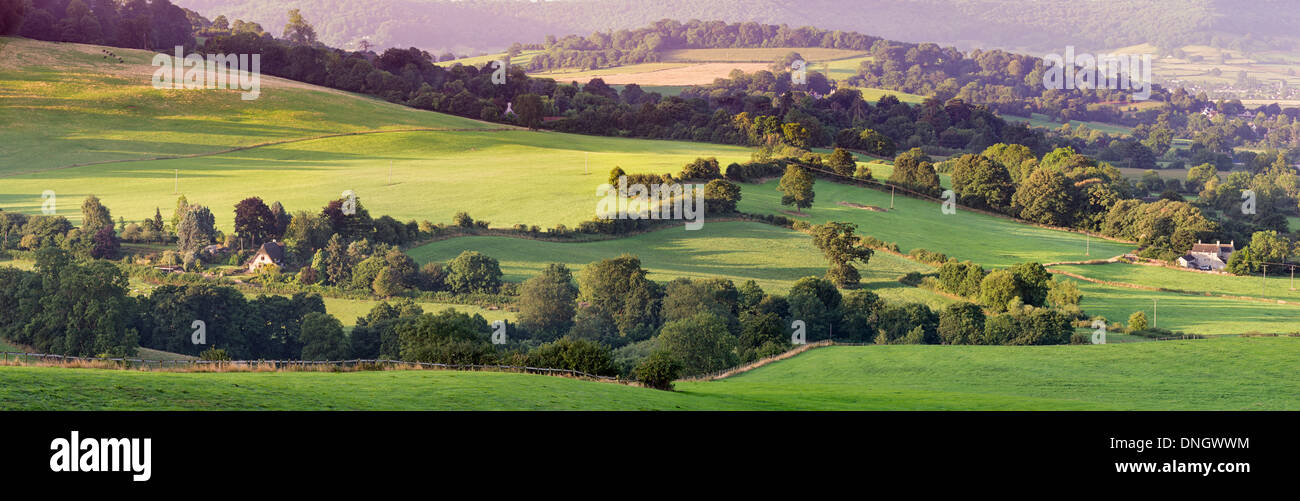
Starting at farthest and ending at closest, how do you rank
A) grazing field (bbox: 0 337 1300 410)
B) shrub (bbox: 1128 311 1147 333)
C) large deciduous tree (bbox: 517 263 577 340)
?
shrub (bbox: 1128 311 1147 333) → large deciduous tree (bbox: 517 263 577 340) → grazing field (bbox: 0 337 1300 410)

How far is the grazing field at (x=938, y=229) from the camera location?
76.9m

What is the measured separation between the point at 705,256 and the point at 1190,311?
31217 mm

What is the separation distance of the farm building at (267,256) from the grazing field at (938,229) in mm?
37181

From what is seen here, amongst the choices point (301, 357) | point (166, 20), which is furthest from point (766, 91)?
point (301, 357)

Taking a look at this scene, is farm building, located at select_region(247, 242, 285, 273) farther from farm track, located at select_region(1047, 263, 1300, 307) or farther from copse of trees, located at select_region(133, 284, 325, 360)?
farm track, located at select_region(1047, 263, 1300, 307)

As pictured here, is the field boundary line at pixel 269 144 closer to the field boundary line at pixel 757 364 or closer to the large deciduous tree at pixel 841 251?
the large deciduous tree at pixel 841 251

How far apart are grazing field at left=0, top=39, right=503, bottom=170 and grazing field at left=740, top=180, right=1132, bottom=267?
45.6m

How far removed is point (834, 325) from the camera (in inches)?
2135

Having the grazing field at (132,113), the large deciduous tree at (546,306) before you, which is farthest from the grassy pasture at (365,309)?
the grazing field at (132,113)

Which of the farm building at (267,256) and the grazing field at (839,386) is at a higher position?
the farm building at (267,256)

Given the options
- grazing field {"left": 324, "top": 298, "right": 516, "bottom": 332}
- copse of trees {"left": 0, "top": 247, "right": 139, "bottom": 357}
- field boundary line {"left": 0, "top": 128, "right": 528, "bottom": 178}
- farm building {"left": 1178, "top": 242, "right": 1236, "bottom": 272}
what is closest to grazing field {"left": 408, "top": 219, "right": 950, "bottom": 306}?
grazing field {"left": 324, "top": 298, "right": 516, "bottom": 332}

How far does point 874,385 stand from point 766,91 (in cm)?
16685

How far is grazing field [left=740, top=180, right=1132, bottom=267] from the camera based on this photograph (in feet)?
252

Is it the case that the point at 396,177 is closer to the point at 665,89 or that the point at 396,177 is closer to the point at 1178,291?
the point at 1178,291
